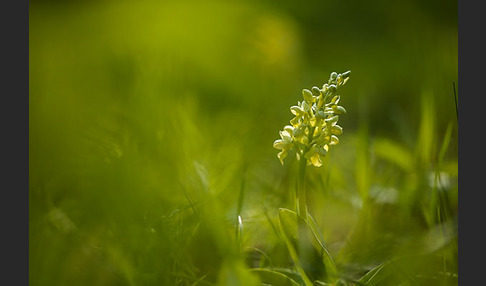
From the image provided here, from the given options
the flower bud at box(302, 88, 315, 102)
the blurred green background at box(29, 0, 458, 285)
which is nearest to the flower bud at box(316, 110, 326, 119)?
the flower bud at box(302, 88, 315, 102)

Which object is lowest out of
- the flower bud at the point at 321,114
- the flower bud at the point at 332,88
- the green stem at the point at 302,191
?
the green stem at the point at 302,191

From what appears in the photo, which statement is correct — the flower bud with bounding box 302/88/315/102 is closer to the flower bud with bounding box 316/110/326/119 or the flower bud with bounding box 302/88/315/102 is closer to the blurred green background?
the flower bud with bounding box 316/110/326/119

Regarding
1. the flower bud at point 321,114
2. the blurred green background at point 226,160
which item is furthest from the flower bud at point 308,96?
the blurred green background at point 226,160

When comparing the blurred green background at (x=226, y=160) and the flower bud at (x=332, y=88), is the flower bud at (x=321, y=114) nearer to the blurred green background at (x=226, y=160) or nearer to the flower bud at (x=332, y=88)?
the flower bud at (x=332, y=88)

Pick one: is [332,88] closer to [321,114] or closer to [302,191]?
[321,114]

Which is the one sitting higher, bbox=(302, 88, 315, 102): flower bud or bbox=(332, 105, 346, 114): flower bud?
bbox=(302, 88, 315, 102): flower bud

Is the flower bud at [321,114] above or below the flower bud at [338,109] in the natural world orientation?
below

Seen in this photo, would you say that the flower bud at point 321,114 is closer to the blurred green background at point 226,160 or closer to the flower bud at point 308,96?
the flower bud at point 308,96

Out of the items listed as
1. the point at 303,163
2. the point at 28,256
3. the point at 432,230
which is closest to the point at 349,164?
the point at 432,230

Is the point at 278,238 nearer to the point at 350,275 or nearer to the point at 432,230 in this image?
the point at 350,275
